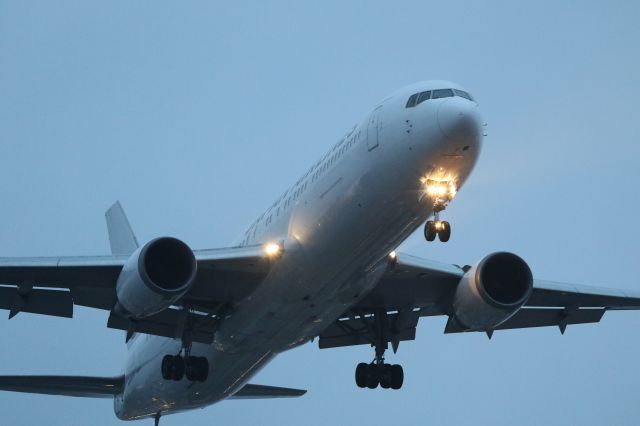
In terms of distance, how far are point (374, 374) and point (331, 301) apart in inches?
201

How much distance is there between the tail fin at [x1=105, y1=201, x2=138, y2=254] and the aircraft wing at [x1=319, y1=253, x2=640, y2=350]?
8523 mm

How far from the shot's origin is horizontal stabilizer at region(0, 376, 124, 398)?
29.5 metres

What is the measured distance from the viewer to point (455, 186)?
72.1ft

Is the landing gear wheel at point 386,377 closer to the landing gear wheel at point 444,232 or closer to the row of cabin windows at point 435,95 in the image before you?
the landing gear wheel at point 444,232

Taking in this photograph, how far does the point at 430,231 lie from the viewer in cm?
Answer: 2167

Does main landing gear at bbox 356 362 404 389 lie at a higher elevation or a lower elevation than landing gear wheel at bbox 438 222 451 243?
lower

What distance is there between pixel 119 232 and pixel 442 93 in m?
17.1

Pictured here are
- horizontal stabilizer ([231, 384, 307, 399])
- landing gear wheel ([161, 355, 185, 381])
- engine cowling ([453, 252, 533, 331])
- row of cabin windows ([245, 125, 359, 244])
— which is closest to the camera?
row of cabin windows ([245, 125, 359, 244])

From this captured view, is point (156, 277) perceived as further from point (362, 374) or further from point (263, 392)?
point (263, 392)

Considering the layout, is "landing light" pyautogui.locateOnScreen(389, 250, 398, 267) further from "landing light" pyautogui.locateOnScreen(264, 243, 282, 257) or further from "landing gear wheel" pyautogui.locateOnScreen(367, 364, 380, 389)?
"landing gear wheel" pyautogui.locateOnScreen(367, 364, 380, 389)

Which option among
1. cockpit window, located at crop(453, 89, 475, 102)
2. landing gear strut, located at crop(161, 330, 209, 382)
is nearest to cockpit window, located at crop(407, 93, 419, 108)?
cockpit window, located at crop(453, 89, 475, 102)

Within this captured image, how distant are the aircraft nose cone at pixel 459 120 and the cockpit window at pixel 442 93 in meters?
0.42

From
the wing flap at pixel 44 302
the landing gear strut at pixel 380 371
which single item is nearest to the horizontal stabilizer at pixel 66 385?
the wing flap at pixel 44 302

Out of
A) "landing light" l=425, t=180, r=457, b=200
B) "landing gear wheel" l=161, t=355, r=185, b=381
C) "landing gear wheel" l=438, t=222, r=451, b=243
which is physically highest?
"landing light" l=425, t=180, r=457, b=200
